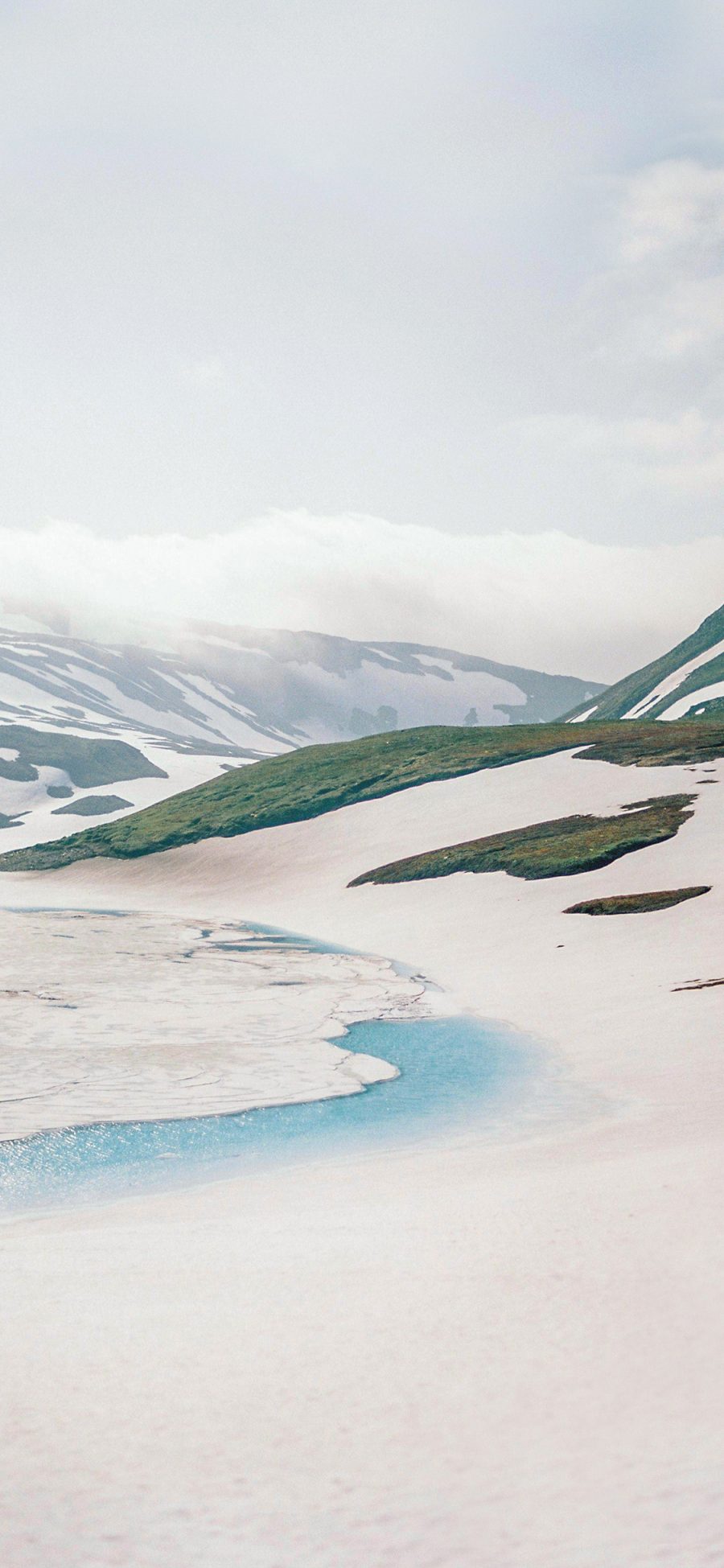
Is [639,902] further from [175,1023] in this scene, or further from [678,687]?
[678,687]

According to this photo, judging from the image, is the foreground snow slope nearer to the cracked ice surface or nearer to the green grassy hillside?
the cracked ice surface

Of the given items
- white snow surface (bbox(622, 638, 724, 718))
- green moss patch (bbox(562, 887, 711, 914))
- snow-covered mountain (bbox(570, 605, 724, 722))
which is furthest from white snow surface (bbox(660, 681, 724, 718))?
green moss patch (bbox(562, 887, 711, 914))

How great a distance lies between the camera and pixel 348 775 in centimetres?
6731

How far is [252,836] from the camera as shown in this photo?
192 feet

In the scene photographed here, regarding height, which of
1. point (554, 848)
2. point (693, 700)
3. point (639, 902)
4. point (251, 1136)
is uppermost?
point (693, 700)

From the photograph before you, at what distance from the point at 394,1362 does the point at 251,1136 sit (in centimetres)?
646

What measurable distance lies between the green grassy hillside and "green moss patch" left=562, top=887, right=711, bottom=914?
2149 cm

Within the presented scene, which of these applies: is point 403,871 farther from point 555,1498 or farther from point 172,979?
point 555,1498

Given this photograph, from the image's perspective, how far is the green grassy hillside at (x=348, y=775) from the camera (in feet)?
184

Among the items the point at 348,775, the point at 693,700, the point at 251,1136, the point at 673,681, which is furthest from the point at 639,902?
the point at 673,681

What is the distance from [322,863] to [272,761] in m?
33.4

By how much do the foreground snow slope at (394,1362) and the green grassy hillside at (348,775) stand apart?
143 ft

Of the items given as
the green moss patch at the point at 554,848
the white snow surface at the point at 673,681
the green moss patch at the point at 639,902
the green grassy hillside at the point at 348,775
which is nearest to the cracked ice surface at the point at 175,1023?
the green moss patch at the point at 639,902

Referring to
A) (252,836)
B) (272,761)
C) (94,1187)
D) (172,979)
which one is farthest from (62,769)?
(94,1187)
